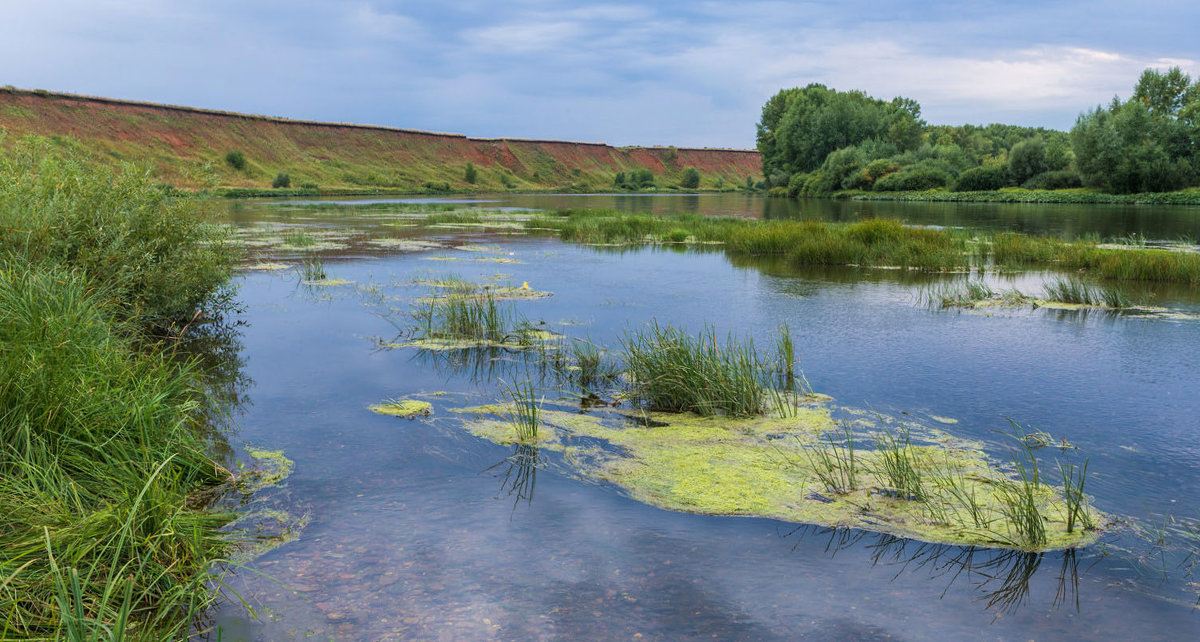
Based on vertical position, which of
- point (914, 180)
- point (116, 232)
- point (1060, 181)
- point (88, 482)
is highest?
point (914, 180)

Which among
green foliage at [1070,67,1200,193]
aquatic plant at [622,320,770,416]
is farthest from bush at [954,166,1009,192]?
aquatic plant at [622,320,770,416]

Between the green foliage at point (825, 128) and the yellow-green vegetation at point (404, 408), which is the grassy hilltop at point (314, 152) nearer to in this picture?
the green foliage at point (825, 128)

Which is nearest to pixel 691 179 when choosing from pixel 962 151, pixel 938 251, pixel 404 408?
pixel 962 151

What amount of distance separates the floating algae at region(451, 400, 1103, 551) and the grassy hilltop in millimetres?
37364

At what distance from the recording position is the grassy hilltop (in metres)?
65.2

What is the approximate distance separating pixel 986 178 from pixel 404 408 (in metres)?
57.5

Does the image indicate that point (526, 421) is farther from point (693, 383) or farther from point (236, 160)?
point (236, 160)

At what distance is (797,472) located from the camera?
5.36 meters

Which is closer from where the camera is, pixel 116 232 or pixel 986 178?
pixel 116 232

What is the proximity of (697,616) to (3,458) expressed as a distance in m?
3.64

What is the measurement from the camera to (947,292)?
12.7 meters

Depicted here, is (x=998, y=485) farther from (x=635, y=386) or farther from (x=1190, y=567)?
(x=635, y=386)

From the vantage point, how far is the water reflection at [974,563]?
3879 millimetres

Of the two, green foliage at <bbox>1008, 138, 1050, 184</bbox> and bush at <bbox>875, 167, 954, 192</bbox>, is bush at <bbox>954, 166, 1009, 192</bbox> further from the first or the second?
bush at <bbox>875, 167, 954, 192</bbox>
